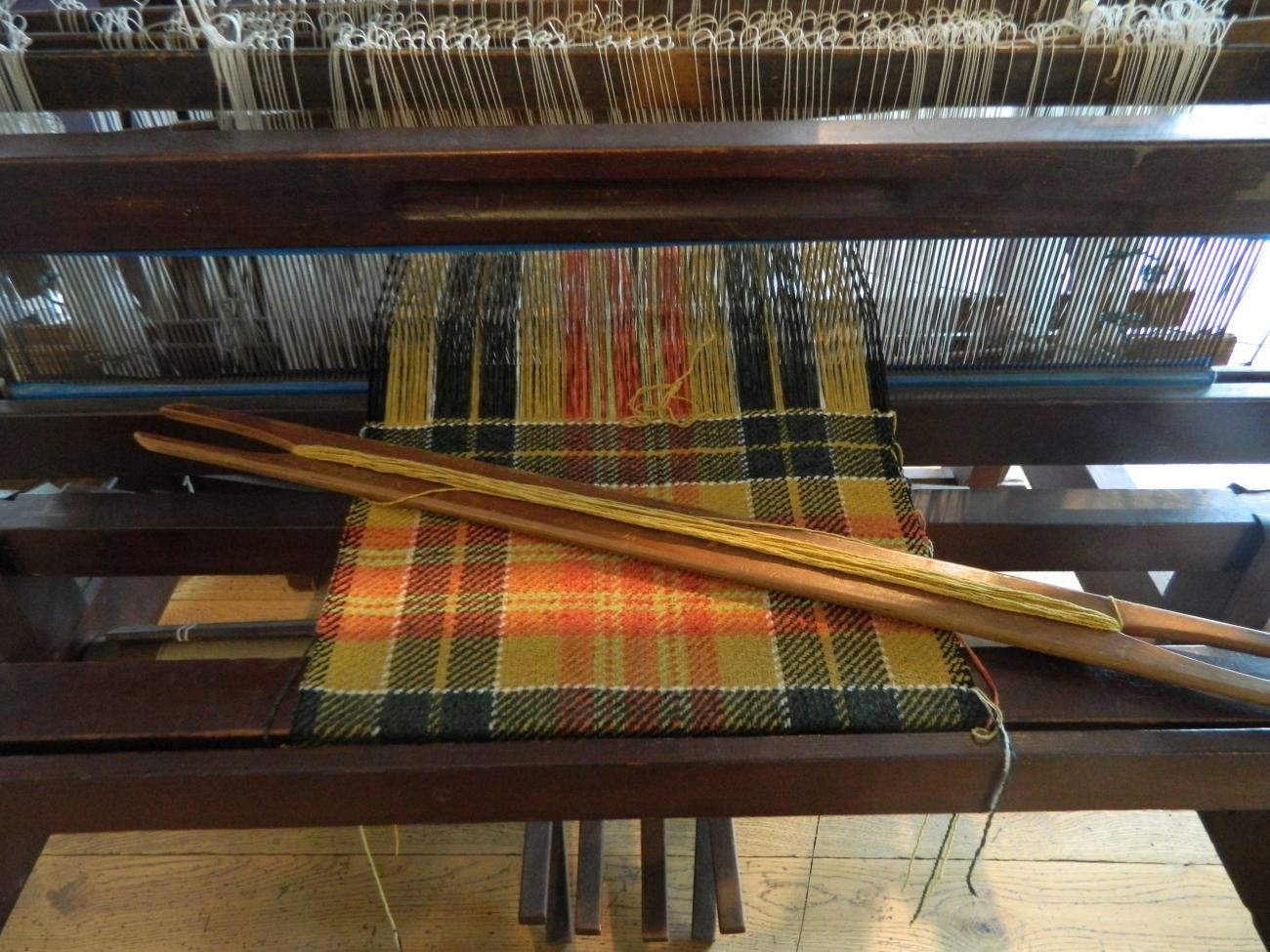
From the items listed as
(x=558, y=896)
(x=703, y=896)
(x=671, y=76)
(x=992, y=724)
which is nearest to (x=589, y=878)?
(x=558, y=896)

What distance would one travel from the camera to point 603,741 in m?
0.74

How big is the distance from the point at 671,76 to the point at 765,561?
50 cm

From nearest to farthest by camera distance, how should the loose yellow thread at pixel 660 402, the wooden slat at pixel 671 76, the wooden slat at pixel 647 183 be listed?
1. the wooden slat at pixel 647 183
2. the wooden slat at pixel 671 76
3. the loose yellow thread at pixel 660 402

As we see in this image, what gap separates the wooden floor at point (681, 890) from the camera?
1.31 meters

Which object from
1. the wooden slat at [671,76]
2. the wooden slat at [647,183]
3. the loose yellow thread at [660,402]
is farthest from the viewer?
the loose yellow thread at [660,402]

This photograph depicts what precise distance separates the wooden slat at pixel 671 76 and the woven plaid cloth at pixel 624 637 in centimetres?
38

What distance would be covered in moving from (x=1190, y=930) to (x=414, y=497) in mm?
1337

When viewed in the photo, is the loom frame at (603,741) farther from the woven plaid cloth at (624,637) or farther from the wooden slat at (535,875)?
the wooden slat at (535,875)

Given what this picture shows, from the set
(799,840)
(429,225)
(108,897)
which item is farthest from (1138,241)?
(108,897)

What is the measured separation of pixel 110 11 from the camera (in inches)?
36.2

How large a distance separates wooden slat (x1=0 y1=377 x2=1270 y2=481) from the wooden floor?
0.70 metres

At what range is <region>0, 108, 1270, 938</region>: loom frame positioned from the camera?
2.33ft

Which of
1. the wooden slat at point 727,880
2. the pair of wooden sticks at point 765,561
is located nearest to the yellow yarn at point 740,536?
the pair of wooden sticks at point 765,561

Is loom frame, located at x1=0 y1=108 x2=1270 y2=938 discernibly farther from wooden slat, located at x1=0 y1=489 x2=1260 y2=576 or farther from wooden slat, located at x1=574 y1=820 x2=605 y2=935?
wooden slat, located at x1=574 y1=820 x2=605 y2=935
